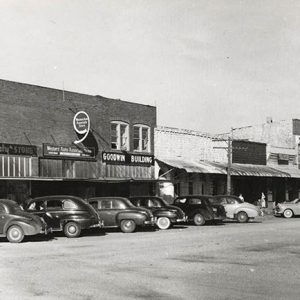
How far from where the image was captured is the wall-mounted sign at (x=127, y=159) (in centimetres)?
3066

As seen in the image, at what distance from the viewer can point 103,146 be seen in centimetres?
3058

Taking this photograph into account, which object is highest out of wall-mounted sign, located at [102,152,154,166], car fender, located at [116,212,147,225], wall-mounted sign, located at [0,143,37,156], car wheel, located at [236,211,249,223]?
wall-mounted sign, located at [0,143,37,156]

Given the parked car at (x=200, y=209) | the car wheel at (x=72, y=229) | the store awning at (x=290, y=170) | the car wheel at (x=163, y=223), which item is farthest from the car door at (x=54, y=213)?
the store awning at (x=290, y=170)

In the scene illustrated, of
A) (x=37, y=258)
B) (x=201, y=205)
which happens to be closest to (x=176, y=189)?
(x=201, y=205)

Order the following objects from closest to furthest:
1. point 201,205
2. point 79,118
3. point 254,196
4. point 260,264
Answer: point 260,264 < point 201,205 < point 79,118 < point 254,196

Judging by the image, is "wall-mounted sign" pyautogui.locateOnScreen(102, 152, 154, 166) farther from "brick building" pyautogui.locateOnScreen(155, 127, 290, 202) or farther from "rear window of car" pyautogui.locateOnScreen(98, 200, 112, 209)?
"rear window of car" pyautogui.locateOnScreen(98, 200, 112, 209)

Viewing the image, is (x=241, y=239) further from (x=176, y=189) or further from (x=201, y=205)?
Answer: (x=176, y=189)

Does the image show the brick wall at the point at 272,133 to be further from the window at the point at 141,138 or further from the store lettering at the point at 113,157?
the store lettering at the point at 113,157

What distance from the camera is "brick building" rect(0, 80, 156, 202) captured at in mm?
25875

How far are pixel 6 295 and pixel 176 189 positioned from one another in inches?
1077

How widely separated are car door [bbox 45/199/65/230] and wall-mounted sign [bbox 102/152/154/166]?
1050cm

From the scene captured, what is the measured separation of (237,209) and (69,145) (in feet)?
30.6

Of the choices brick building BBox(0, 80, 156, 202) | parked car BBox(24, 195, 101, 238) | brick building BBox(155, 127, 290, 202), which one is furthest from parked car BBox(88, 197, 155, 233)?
brick building BBox(155, 127, 290, 202)

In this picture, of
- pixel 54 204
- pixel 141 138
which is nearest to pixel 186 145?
pixel 141 138
